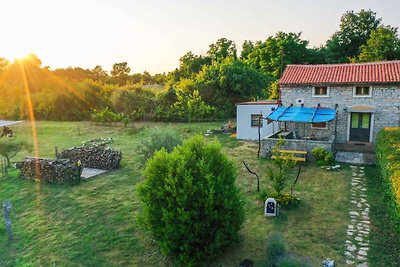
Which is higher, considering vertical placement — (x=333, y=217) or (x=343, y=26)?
(x=343, y=26)

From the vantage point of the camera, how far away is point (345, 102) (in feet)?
59.1

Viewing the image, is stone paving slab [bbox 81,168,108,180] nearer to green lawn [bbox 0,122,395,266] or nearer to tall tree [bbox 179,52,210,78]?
green lawn [bbox 0,122,395,266]

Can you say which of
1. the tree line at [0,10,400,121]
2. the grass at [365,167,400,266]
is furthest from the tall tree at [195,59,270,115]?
the grass at [365,167,400,266]

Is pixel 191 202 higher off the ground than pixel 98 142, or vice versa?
pixel 191 202

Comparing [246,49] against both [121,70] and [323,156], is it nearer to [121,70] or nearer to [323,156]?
[121,70]

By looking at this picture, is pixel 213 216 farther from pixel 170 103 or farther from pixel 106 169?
pixel 170 103

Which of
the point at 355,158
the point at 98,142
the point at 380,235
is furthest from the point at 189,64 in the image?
the point at 380,235

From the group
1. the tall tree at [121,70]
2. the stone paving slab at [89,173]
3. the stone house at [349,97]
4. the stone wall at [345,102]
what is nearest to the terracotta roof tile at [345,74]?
the stone house at [349,97]

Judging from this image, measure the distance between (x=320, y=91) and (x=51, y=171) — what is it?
1505cm

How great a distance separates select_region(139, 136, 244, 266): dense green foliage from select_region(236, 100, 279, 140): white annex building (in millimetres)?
13934

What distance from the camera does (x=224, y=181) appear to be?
24.8 ft

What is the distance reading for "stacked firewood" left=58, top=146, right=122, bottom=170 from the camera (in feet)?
53.1

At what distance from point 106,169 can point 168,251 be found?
991 cm

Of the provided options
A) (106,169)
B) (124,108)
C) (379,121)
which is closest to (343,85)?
(379,121)
